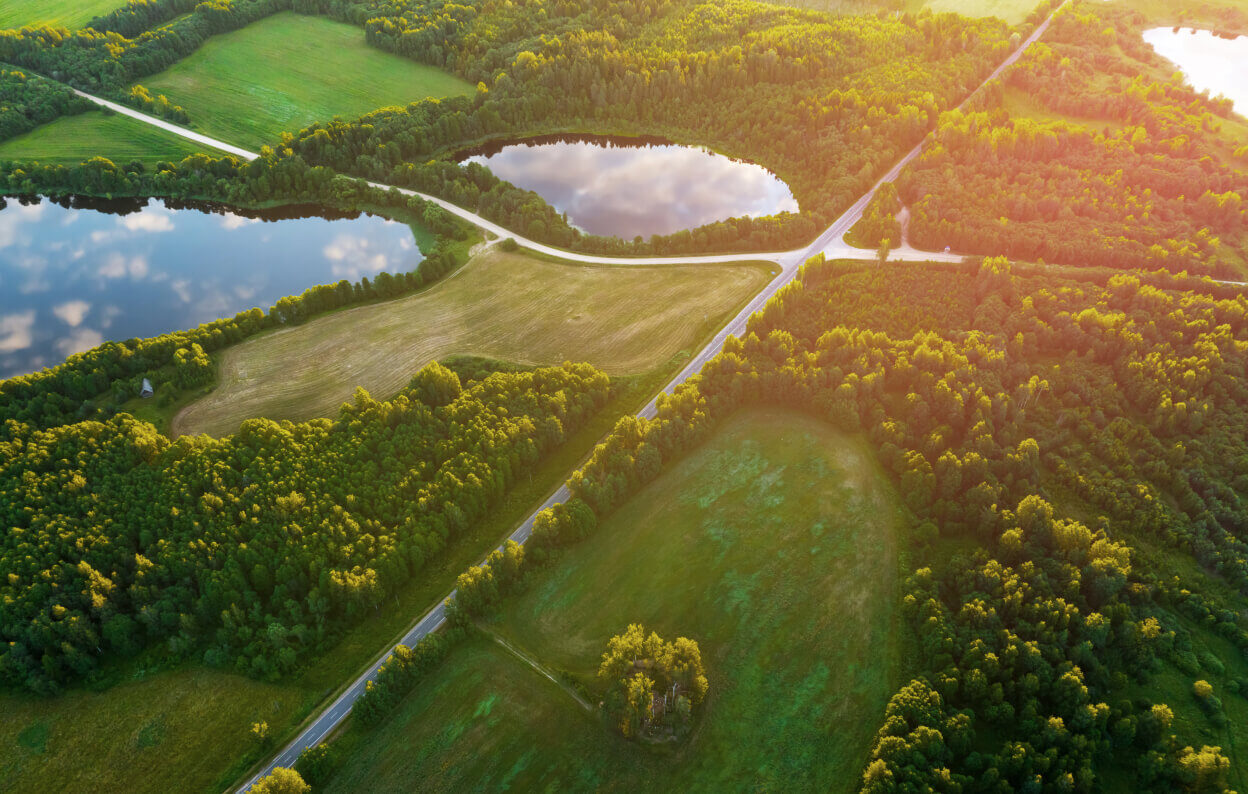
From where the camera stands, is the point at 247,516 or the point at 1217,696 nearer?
the point at 1217,696

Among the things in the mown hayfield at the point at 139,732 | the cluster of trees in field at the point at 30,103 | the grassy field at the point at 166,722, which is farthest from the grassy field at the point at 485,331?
the cluster of trees in field at the point at 30,103

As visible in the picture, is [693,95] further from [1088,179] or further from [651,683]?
[651,683]

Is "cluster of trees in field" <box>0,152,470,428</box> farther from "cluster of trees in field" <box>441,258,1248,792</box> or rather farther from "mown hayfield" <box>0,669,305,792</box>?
"cluster of trees in field" <box>441,258,1248,792</box>

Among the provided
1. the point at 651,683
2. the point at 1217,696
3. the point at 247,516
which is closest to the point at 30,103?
the point at 247,516

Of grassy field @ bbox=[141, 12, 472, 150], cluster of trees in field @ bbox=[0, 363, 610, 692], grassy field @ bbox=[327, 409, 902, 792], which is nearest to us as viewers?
grassy field @ bbox=[327, 409, 902, 792]

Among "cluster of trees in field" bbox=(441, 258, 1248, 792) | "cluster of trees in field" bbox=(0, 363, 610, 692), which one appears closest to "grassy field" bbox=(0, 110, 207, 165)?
"cluster of trees in field" bbox=(0, 363, 610, 692)

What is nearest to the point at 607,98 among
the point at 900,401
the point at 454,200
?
the point at 454,200
